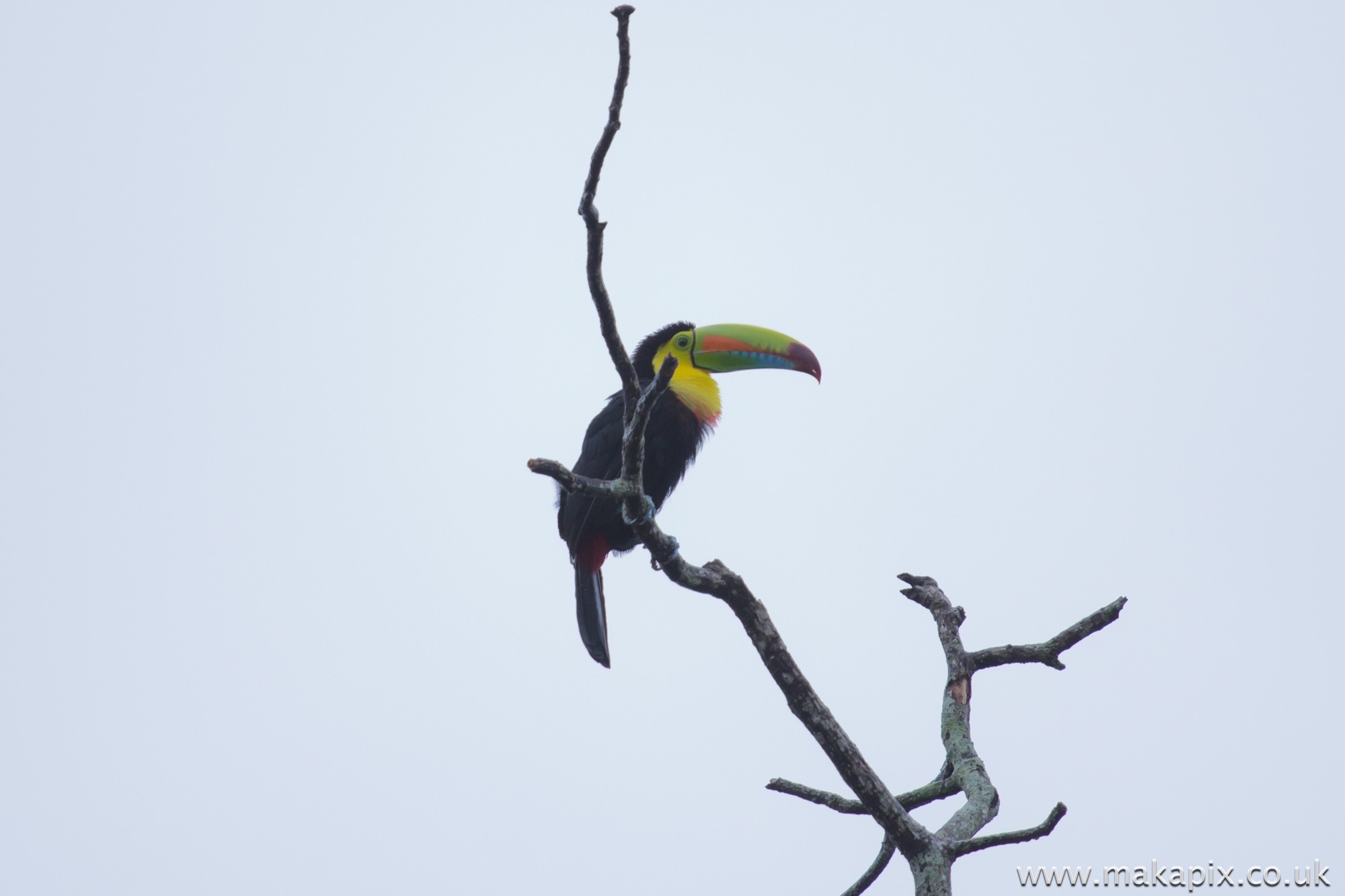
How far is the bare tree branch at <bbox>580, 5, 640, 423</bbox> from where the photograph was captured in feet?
10.1

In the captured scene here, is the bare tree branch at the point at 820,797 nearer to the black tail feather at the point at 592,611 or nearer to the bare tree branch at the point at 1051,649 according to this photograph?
the bare tree branch at the point at 1051,649

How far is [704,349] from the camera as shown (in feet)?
22.9

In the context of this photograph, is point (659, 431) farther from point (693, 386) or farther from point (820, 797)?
point (820, 797)

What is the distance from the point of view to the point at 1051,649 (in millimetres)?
4223

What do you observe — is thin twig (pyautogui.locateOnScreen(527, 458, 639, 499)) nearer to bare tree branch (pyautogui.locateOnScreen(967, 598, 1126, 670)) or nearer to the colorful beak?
bare tree branch (pyautogui.locateOnScreen(967, 598, 1126, 670))

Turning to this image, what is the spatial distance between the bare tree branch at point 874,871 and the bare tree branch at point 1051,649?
0.76 meters

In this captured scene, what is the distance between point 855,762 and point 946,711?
745 mm

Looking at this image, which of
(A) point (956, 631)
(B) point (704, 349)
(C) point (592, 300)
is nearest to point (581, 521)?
(B) point (704, 349)

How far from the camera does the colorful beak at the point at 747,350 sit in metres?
6.82

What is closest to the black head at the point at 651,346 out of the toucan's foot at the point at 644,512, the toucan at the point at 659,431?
the toucan at the point at 659,431

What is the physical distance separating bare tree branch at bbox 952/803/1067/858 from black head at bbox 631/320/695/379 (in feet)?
12.9

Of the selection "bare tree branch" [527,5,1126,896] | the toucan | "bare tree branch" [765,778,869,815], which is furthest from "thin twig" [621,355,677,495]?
the toucan


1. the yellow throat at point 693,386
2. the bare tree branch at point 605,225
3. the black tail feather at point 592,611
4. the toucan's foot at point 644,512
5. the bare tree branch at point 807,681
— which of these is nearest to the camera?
the bare tree branch at point 605,225

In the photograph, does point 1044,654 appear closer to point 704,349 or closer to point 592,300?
point 592,300
